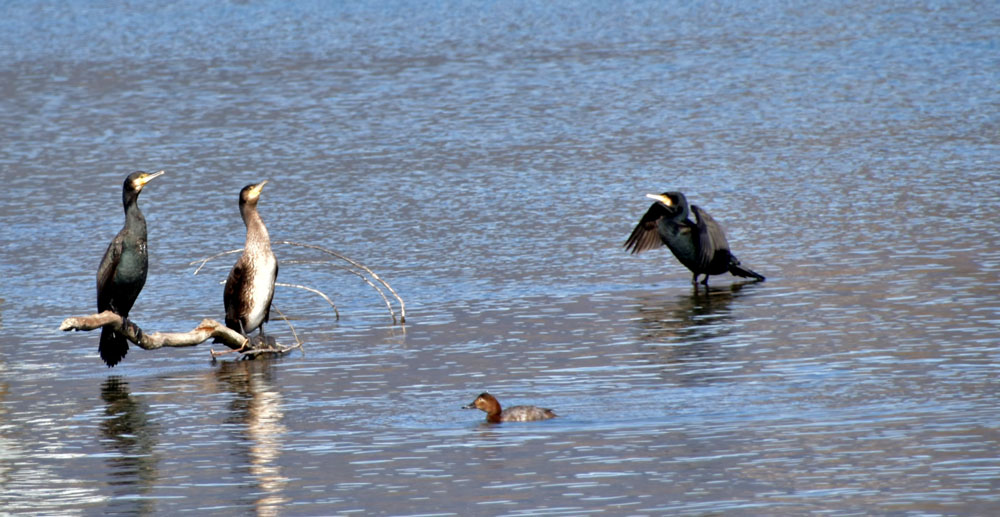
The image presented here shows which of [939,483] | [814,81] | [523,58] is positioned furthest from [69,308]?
[523,58]

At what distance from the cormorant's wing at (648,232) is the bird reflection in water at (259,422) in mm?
4658

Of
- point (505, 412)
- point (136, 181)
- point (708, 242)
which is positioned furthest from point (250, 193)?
point (708, 242)

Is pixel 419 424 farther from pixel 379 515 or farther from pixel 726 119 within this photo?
pixel 726 119

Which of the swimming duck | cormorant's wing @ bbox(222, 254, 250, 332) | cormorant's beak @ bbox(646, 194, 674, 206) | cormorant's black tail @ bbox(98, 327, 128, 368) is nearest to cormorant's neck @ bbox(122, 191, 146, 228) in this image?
cormorant's black tail @ bbox(98, 327, 128, 368)

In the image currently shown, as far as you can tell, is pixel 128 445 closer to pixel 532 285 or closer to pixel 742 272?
pixel 532 285

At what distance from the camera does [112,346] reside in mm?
12648

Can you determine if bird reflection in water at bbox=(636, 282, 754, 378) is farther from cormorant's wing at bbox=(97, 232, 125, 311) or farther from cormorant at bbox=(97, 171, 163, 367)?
cormorant's wing at bbox=(97, 232, 125, 311)

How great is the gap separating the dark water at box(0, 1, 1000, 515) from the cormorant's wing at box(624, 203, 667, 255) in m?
0.22

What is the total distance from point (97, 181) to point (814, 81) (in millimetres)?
13127

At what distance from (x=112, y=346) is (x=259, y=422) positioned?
1992mm

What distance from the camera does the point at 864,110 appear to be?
2678 cm

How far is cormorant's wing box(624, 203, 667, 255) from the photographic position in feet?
54.3

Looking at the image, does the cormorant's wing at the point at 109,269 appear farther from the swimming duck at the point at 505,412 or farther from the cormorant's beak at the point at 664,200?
the cormorant's beak at the point at 664,200

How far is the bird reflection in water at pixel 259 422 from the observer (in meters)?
9.41
